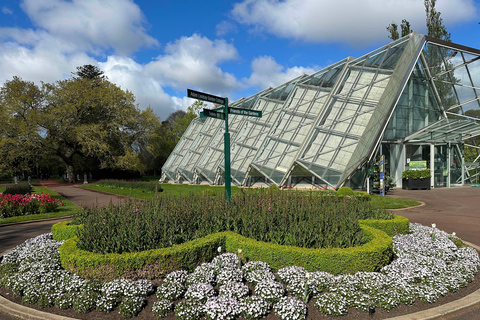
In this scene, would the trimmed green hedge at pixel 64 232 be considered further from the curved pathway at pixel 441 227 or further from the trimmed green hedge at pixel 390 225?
the trimmed green hedge at pixel 390 225

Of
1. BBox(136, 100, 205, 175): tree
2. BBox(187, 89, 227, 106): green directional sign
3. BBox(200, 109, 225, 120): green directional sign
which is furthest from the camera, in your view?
BBox(136, 100, 205, 175): tree

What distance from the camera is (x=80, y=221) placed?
28.3 ft

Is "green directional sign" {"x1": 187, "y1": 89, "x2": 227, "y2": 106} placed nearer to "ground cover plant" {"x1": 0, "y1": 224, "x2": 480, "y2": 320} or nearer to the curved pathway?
the curved pathway

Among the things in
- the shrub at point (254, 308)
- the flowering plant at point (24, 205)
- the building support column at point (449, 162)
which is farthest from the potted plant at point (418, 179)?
the flowering plant at point (24, 205)

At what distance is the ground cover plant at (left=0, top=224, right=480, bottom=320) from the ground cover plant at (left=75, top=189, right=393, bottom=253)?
33.5 inches

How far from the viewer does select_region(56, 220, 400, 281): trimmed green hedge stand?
5.44m

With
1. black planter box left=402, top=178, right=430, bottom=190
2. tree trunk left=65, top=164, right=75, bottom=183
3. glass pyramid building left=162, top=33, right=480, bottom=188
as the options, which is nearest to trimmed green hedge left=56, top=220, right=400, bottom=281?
glass pyramid building left=162, top=33, right=480, bottom=188

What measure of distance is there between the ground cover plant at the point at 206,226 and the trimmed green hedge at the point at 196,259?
422 mm

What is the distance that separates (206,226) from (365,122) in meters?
15.3

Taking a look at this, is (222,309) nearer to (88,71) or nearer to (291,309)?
(291,309)

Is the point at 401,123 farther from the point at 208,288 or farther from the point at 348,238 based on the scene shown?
the point at 208,288

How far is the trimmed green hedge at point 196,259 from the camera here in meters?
5.44

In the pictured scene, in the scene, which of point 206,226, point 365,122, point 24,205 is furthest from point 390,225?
point 24,205

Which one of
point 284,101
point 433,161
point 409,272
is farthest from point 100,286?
point 433,161
